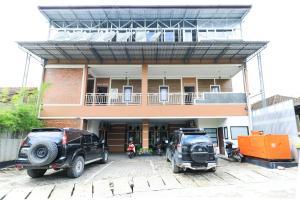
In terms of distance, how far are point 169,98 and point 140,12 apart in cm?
691

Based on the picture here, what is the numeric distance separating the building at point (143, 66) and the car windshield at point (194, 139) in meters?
5.03

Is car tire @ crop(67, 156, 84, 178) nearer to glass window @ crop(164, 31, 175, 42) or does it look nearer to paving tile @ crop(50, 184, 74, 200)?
paving tile @ crop(50, 184, 74, 200)

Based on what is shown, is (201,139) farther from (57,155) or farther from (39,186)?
(39,186)

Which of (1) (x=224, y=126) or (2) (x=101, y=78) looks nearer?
(1) (x=224, y=126)

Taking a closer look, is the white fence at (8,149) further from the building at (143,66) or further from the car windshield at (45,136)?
the car windshield at (45,136)

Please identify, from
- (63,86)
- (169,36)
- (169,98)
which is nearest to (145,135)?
(169,98)

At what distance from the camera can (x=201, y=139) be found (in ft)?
25.2

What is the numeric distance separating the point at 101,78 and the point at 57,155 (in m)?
10.4

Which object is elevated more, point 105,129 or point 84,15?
point 84,15

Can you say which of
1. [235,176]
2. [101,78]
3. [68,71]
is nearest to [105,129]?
[101,78]

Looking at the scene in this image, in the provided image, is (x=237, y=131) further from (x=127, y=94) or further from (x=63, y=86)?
(x=63, y=86)

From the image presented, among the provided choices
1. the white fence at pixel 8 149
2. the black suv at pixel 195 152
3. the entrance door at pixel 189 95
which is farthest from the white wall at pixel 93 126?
the black suv at pixel 195 152

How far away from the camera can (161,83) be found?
1652 cm

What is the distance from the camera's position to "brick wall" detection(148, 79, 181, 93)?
16.3 metres
